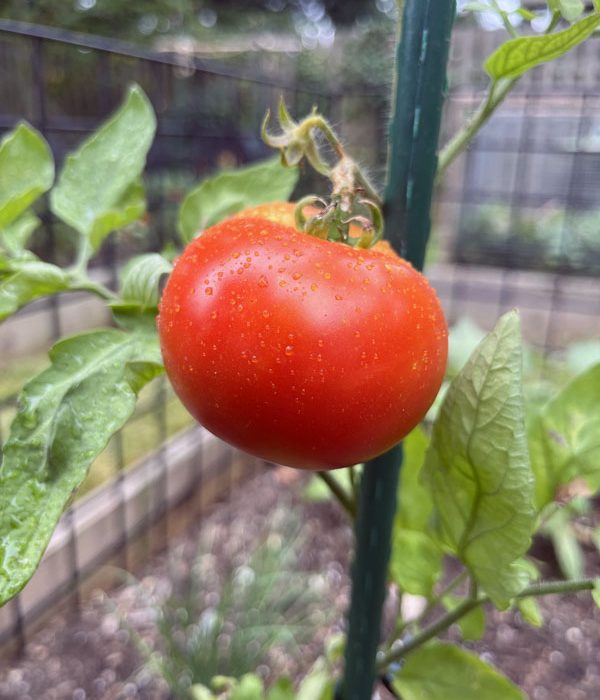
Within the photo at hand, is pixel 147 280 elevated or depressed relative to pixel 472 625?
elevated

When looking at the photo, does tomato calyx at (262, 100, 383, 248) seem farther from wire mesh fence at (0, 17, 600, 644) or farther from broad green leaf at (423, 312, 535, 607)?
wire mesh fence at (0, 17, 600, 644)

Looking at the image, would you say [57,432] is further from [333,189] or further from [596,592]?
[596,592]

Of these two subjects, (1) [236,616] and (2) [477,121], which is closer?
(2) [477,121]

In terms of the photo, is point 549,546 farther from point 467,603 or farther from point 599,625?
point 467,603

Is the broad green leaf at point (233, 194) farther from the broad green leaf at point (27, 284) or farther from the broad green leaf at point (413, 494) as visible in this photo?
the broad green leaf at point (413, 494)

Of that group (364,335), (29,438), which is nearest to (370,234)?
(364,335)

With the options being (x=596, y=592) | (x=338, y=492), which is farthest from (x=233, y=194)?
(x=596, y=592)

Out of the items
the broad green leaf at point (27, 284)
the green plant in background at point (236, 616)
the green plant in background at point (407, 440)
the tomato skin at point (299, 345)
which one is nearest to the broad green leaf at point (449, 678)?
the green plant in background at point (407, 440)
